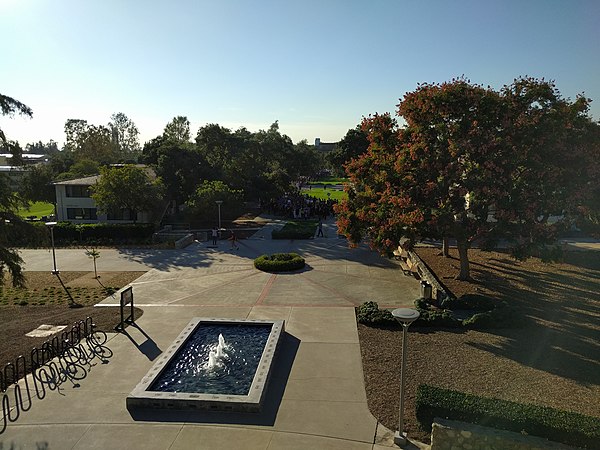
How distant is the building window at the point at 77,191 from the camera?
126ft

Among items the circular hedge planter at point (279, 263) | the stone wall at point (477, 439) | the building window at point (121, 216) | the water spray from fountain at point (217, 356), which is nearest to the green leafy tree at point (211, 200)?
the building window at point (121, 216)

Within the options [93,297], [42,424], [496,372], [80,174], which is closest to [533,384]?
[496,372]

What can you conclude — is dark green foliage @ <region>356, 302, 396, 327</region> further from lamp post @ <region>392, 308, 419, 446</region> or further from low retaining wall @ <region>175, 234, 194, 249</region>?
low retaining wall @ <region>175, 234, 194, 249</region>

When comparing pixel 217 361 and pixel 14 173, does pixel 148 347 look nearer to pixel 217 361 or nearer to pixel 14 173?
pixel 217 361

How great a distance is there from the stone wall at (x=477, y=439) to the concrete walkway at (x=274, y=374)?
3.66 ft

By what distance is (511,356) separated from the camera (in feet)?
41.0

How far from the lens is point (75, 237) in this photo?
3173 cm

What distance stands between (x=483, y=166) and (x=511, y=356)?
6648 mm

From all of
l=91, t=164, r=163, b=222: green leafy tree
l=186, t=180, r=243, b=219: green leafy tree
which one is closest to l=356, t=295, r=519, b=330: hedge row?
l=186, t=180, r=243, b=219: green leafy tree

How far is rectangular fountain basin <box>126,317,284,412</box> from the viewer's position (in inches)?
386

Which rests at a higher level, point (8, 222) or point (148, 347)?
point (8, 222)

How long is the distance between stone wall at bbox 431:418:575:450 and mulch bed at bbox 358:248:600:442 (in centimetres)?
64

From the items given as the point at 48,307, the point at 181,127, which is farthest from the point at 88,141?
the point at 48,307

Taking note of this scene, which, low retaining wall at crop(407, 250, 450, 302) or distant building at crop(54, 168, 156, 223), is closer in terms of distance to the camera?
low retaining wall at crop(407, 250, 450, 302)
